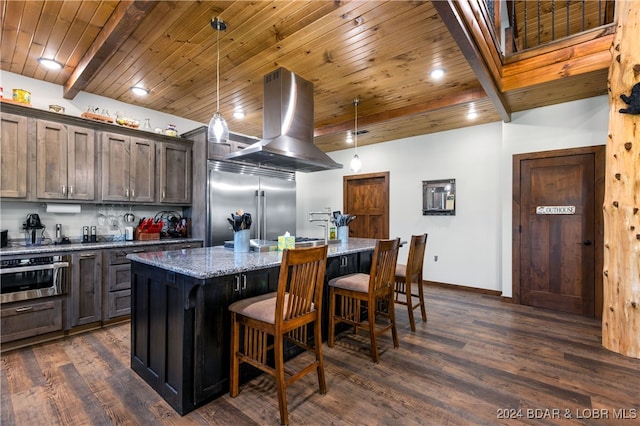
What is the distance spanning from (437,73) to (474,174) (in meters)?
2.16

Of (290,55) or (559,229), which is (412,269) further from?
(290,55)

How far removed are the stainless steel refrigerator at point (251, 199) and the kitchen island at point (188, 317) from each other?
1.86 meters

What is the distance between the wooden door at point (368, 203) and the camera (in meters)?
5.79

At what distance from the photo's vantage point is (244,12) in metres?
2.29

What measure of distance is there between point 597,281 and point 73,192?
625cm

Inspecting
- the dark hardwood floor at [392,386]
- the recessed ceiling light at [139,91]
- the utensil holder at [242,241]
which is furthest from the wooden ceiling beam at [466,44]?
the recessed ceiling light at [139,91]

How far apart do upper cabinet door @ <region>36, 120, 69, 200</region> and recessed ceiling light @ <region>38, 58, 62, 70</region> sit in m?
0.58

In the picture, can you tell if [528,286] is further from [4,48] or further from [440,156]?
[4,48]

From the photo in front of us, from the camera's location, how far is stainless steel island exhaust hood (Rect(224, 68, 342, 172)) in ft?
9.99

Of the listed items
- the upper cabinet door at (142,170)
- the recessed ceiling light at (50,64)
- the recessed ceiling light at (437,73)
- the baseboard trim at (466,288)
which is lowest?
the baseboard trim at (466,288)

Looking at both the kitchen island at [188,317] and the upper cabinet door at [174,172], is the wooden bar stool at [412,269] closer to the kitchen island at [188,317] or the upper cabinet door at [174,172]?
the kitchen island at [188,317]

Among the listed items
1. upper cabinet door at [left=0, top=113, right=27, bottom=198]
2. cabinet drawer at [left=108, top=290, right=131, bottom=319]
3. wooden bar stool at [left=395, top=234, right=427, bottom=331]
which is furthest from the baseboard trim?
upper cabinet door at [left=0, top=113, right=27, bottom=198]

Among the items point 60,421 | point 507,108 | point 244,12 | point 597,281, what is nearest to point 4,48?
point 244,12

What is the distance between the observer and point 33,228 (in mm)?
3215
